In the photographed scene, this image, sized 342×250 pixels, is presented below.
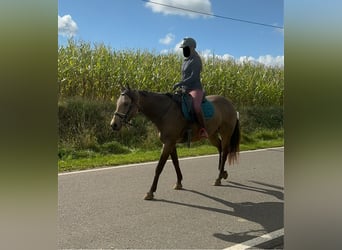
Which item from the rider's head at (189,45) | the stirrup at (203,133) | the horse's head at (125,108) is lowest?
the stirrup at (203,133)

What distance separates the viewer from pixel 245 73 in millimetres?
12609

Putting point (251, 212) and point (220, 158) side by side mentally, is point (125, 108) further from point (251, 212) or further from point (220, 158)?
point (220, 158)

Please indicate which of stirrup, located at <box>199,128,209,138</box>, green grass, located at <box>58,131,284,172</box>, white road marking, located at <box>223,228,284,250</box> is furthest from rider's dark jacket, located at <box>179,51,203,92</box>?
green grass, located at <box>58,131,284,172</box>

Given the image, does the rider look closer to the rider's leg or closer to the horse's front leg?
the rider's leg

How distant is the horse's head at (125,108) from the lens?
Result: 163 inches

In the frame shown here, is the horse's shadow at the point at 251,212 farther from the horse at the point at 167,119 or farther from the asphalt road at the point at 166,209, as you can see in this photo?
the horse at the point at 167,119

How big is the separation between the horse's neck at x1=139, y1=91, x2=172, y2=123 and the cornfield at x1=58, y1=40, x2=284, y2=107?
239 centimetres

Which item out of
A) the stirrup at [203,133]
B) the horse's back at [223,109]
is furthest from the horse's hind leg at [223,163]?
the stirrup at [203,133]

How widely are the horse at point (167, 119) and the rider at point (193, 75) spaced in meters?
0.19

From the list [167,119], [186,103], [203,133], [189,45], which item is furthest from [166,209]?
[189,45]

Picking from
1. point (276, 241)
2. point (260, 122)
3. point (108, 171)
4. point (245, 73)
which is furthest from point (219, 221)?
point (245, 73)

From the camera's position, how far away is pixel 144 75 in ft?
32.5

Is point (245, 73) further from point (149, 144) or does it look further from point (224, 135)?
point (224, 135)

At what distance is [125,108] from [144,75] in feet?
19.2
